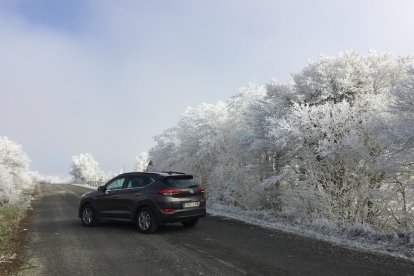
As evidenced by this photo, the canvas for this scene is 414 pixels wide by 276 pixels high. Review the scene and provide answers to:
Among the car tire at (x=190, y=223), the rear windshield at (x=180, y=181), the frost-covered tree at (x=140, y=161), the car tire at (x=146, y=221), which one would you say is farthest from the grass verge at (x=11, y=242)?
the frost-covered tree at (x=140, y=161)

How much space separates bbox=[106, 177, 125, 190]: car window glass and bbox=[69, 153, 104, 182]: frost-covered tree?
13874cm

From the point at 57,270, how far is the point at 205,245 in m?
3.55

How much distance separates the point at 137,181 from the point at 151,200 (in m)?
1.10

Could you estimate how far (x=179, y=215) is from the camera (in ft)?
40.4

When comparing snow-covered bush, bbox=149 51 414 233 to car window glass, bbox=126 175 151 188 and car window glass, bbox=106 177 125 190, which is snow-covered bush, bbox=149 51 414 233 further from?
car window glass, bbox=106 177 125 190

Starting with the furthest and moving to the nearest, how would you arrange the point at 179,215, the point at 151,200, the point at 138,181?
the point at 138,181, the point at 151,200, the point at 179,215

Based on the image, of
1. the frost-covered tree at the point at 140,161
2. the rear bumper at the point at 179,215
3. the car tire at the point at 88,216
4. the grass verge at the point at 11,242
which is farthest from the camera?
the frost-covered tree at the point at 140,161

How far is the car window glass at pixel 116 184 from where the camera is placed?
13844 mm

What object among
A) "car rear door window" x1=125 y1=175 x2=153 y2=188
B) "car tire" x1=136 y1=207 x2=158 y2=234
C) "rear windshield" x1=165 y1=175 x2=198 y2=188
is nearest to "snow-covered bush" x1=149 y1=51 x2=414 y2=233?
"rear windshield" x1=165 y1=175 x2=198 y2=188

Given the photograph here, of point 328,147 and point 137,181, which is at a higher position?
point 328,147

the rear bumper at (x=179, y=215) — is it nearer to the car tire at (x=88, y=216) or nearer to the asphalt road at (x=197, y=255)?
the asphalt road at (x=197, y=255)

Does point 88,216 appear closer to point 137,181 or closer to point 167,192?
point 137,181

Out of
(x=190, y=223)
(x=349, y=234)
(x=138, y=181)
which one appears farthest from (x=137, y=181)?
(x=349, y=234)

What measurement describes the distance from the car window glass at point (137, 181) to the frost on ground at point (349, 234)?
3.73m
